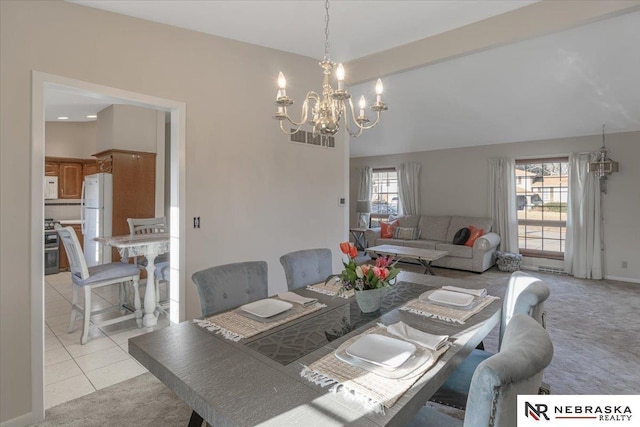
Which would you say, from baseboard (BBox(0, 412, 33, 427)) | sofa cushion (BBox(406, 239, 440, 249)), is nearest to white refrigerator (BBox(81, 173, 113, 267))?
baseboard (BBox(0, 412, 33, 427))

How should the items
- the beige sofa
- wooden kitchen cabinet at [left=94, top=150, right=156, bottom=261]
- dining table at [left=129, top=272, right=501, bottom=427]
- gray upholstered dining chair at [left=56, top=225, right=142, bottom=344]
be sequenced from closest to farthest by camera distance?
dining table at [left=129, top=272, right=501, bottom=427]
gray upholstered dining chair at [left=56, top=225, right=142, bottom=344]
wooden kitchen cabinet at [left=94, top=150, right=156, bottom=261]
the beige sofa

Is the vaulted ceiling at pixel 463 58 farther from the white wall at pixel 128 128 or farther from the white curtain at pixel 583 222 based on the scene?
the white wall at pixel 128 128

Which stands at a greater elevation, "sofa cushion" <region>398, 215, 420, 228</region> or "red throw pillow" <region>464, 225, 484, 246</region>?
"sofa cushion" <region>398, 215, 420, 228</region>

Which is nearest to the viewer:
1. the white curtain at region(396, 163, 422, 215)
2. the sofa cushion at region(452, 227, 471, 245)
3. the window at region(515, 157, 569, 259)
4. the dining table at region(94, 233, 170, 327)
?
the dining table at region(94, 233, 170, 327)

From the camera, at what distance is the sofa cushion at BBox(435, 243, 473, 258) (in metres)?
5.99

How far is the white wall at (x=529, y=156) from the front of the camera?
17.2 ft

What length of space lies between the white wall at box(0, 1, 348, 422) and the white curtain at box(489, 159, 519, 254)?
3.83 metres

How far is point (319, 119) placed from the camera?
2053mm

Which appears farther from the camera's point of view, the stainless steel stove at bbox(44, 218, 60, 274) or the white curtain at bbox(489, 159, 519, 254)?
the white curtain at bbox(489, 159, 519, 254)

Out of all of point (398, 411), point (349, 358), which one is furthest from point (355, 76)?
point (398, 411)

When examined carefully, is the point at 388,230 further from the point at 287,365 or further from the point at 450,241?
the point at 287,365

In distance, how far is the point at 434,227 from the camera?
7.00 metres

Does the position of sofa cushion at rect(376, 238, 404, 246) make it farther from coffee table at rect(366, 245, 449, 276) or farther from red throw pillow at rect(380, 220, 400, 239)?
coffee table at rect(366, 245, 449, 276)

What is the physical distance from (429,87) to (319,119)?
378 centimetres
